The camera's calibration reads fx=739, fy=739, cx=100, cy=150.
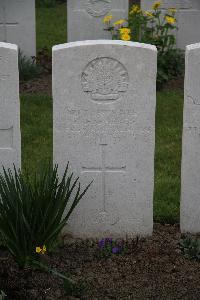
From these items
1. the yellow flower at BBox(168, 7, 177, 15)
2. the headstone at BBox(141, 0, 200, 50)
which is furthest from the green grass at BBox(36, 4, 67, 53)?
the yellow flower at BBox(168, 7, 177, 15)

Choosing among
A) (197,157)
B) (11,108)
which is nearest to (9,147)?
(11,108)

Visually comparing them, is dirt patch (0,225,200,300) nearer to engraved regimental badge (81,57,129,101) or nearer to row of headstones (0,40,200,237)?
row of headstones (0,40,200,237)

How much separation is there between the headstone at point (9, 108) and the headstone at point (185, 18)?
5.12 m

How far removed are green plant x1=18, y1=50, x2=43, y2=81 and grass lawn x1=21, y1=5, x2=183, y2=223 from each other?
748 mm

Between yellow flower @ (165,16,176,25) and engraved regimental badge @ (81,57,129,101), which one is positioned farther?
yellow flower @ (165,16,176,25)

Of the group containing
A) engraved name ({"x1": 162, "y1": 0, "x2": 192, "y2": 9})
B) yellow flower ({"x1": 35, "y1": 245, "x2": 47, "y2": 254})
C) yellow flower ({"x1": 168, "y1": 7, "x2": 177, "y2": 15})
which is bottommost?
yellow flower ({"x1": 35, "y1": 245, "x2": 47, "y2": 254})

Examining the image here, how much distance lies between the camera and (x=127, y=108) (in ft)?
15.8

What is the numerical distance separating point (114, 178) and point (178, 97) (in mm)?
3748

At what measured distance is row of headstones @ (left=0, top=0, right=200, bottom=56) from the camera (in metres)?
9.28

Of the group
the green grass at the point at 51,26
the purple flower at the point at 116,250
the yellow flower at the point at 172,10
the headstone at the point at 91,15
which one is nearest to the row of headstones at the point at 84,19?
the headstone at the point at 91,15

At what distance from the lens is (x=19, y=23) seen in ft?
30.5

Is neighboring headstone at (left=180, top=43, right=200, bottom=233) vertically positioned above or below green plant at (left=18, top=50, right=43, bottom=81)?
below

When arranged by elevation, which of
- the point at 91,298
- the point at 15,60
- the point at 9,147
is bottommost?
the point at 91,298

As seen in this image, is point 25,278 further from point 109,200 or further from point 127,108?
point 127,108
